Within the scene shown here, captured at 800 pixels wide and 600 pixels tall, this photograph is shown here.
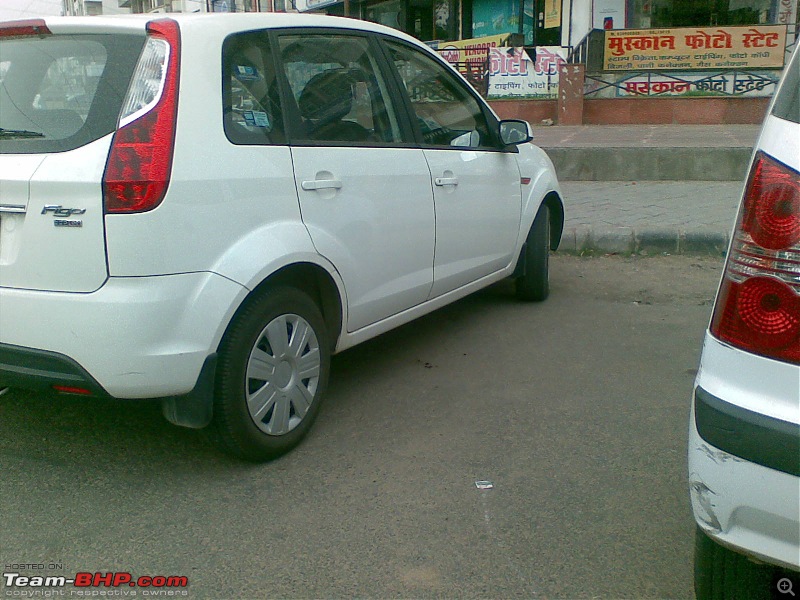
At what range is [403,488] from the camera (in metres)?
2.93

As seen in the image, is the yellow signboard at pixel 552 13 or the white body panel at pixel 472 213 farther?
the yellow signboard at pixel 552 13

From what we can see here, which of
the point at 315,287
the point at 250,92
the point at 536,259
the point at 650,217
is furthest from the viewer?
the point at 650,217

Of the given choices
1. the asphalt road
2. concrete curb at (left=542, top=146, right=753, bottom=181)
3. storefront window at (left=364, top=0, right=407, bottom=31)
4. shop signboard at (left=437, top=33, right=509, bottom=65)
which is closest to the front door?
the asphalt road

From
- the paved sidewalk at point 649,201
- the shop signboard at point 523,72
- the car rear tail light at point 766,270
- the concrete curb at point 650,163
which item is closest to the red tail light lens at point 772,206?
the car rear tail light at point 766,270

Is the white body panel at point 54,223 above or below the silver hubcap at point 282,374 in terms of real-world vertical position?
above

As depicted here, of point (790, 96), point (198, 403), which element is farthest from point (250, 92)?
point (790, 96)

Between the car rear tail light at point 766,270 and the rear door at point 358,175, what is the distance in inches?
66.9

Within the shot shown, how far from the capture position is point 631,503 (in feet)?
9.24

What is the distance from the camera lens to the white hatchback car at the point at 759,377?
65.0 inches

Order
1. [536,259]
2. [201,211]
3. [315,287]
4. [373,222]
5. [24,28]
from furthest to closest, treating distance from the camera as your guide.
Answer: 1. [536,259]
2. [373,222]
3. [315,287]
4. [24,28]
5. [201,211]

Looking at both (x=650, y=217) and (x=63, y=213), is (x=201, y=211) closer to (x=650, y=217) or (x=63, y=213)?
(x=63, y=213)

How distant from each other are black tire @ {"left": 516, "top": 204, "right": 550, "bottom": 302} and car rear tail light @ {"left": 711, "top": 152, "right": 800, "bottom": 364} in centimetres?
330

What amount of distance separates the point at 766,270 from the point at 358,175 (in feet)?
6.37

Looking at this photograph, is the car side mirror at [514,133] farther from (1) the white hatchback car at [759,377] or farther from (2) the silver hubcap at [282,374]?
(1) the white hatchback car at [759,377]
